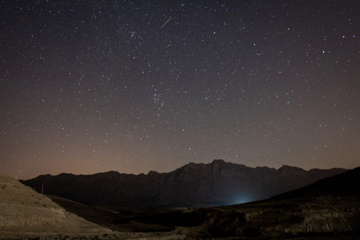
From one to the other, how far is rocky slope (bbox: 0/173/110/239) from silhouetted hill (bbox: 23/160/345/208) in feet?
285

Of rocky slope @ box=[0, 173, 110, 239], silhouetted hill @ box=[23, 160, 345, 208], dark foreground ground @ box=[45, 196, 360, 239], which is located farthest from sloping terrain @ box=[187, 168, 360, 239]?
silhouetted hill @ box=[23, 160, 345, 208]

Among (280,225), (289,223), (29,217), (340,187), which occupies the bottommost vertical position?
(280,225)

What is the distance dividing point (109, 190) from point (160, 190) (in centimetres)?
2435

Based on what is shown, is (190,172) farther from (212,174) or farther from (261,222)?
(261,222)

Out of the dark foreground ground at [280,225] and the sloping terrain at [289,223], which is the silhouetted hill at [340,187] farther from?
the dark foreground ground at [280,225]

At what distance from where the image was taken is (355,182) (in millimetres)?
47188

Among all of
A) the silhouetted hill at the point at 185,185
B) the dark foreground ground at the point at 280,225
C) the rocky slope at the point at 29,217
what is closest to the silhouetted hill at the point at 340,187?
the dark foreground ground at the point at 280,225

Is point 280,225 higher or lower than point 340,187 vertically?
lower

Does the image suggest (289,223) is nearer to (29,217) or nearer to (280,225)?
(280,225)

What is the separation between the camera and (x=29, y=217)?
22984mm

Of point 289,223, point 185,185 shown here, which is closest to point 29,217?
point 289,223

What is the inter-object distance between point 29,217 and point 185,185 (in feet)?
372

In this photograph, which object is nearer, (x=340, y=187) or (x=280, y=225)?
(x=280, y=225)

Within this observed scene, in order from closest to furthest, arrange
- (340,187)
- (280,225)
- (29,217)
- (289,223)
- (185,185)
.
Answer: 1. (29,217)
2. (280,225)
3. (289,223)
4. (340,187)
5. (185,185)
